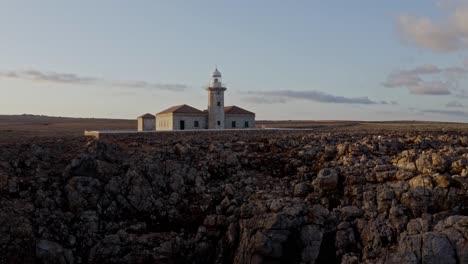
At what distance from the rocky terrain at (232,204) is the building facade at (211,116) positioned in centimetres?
1556

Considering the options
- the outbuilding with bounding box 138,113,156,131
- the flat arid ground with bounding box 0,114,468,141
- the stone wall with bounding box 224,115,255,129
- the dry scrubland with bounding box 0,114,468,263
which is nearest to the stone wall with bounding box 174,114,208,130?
the stone wall with bounding box 224,115,255,129

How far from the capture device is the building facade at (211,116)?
4378 centimetres

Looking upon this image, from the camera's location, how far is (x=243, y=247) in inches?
800

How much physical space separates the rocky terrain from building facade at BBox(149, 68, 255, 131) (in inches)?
613

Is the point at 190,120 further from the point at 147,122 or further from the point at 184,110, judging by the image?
the point at 147,122

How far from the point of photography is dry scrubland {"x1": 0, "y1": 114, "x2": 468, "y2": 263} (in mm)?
19703

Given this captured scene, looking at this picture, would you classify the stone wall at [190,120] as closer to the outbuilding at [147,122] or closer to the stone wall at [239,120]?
the stone wall at [239,120]

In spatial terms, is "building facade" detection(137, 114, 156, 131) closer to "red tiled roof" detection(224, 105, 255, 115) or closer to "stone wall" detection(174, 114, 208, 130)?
"stone wall" detection(174, 114, 208, 130)

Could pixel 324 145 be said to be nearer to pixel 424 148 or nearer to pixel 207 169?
pixel 424 148

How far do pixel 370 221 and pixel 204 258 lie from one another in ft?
23.6

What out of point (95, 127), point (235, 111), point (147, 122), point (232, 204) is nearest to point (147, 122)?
point (147, 122)

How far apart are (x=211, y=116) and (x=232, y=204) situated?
889 inches

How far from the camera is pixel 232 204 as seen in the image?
2311 centimetres

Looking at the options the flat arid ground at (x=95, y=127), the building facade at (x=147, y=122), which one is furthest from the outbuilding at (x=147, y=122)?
the flat arid ground at (x=95, y=127)
